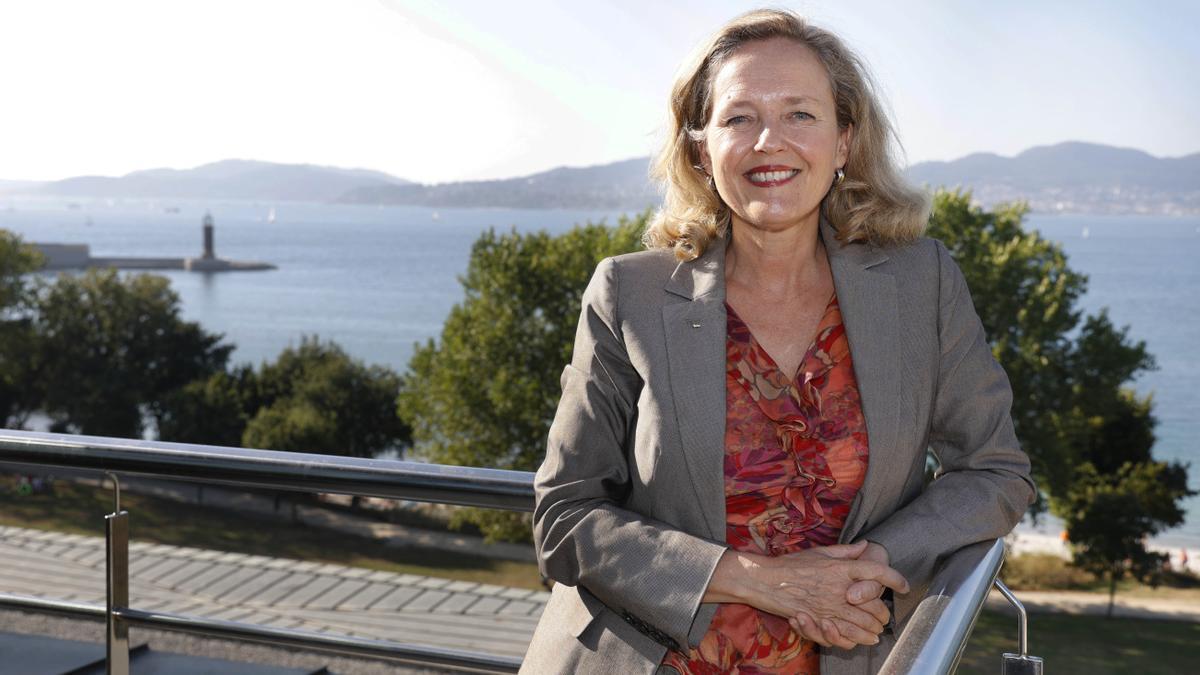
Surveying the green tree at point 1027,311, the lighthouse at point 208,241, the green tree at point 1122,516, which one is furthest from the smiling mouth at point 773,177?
the lighthouse at point 208,241

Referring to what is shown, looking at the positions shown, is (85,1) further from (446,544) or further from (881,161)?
(881,161)

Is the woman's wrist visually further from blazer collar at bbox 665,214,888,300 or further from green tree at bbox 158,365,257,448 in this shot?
green tree at bbox 158,365,257,448

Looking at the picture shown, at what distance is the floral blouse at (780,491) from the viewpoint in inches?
65.2

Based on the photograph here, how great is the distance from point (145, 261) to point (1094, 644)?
11360 centimetres

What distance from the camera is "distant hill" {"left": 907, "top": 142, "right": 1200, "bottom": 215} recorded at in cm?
12150

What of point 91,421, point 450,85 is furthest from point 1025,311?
point 450,85

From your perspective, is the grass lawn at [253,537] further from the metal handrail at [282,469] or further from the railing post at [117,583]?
the metal handrail at [282,469]

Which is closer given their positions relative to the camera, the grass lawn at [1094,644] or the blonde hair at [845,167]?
the blonde hair at [845,167]

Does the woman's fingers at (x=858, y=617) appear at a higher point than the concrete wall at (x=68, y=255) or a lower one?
higher

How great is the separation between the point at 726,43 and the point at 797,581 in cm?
81

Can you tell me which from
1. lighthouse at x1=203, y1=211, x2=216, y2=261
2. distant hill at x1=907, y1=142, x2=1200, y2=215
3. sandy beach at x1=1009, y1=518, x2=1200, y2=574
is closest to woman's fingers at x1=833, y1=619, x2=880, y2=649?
sandy beach at x1=1009, y1=518, x2=1200, y2=574

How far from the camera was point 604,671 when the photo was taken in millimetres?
1676

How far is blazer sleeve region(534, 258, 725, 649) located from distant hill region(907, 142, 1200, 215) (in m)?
119

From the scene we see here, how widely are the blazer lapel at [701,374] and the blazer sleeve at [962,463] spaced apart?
23 centimetres
